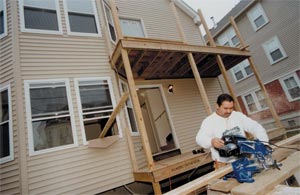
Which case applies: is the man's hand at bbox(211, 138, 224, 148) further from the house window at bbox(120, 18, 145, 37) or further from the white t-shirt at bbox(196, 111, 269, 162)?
the house window at bbox(120, 18, 145, 37)

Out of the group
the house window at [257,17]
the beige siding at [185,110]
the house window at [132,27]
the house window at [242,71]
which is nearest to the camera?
the beige siding at [185,110]

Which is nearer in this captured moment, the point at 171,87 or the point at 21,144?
the point at 21,144

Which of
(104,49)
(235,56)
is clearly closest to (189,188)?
(104,49)

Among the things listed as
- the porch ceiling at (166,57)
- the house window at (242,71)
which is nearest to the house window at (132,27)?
the porch ceiling at (166,57)

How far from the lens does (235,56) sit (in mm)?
7438

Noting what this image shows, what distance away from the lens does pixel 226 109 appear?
7.11 feet

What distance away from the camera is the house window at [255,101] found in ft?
43.8

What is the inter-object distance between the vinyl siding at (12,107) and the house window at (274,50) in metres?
14.4

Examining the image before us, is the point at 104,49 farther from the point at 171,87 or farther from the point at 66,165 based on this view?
the point at 66,165

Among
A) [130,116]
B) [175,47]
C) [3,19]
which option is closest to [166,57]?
[175,47]

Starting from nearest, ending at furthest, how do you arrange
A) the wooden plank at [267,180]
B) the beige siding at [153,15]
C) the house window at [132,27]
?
the wooden plank at [267,180] < the house window at [132,27] < the beige siding at [153,15]

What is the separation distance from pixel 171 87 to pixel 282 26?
31.9ft

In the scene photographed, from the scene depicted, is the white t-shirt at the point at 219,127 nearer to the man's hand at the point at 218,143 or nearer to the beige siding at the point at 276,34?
the man's hand at the point at 218,143

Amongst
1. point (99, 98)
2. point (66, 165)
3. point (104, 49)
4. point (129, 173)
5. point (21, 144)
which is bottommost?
point (129, 173)
